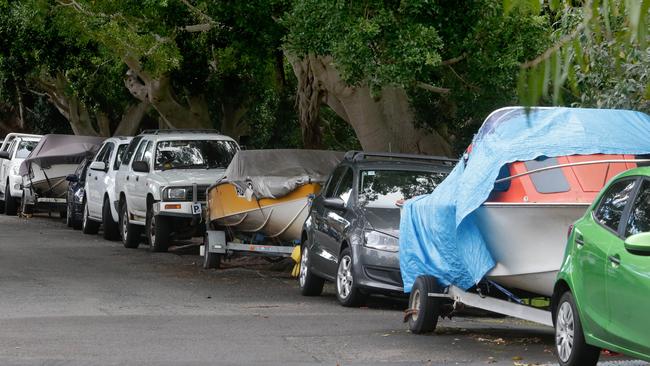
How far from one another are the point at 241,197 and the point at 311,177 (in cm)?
104

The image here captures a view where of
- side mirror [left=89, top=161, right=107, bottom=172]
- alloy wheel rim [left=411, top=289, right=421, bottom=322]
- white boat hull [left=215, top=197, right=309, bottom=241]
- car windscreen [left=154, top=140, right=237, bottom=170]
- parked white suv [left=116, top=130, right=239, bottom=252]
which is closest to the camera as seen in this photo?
alloy wheel rim [left=411, top=289, right=421, bottom=322]

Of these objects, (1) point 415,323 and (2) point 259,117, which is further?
(2) point 259,117

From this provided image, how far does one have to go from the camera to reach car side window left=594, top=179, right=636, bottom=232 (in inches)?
393

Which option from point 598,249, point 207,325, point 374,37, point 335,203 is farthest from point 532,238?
point 374,37

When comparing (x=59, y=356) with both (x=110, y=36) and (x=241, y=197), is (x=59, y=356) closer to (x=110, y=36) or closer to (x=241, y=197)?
(x=241, y=197)

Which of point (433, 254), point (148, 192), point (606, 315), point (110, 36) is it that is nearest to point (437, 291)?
point (433, 254)

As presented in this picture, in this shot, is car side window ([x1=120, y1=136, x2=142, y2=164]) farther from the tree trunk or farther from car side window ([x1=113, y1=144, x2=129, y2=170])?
the tree trunk

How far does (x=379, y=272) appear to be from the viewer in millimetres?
15250

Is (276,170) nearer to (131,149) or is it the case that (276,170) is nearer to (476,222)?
(131,149)

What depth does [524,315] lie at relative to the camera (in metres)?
11.6

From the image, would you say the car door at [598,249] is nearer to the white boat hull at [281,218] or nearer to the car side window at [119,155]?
the white boat hull at [281,218]

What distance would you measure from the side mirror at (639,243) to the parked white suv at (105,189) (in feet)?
57.8

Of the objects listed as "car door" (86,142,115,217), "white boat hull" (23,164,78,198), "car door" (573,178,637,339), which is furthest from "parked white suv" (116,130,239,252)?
"car door" (573,178,637,339)

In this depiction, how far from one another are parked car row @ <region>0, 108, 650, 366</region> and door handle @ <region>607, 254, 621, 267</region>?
0.6 inches
